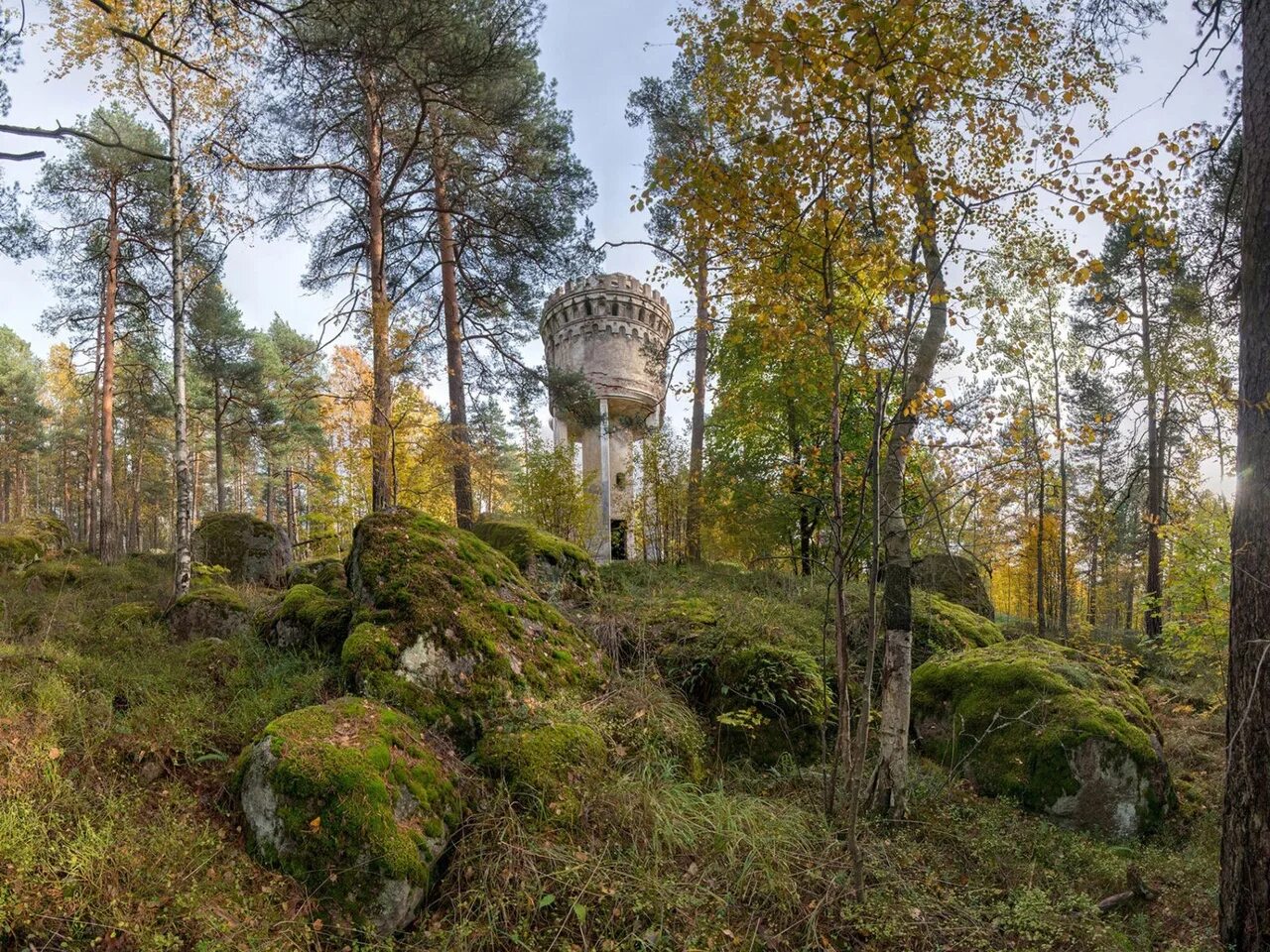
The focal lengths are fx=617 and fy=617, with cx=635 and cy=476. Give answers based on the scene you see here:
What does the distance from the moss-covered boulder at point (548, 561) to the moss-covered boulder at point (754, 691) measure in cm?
190

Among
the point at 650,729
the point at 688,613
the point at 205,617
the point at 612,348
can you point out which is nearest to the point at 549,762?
the point at 650,729

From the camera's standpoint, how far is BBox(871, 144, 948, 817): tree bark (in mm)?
4617

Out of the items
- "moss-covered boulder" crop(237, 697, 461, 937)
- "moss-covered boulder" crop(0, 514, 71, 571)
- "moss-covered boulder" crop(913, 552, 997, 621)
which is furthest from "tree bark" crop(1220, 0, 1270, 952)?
"moss-covered boulder" crop(0, 514, 71, 571)

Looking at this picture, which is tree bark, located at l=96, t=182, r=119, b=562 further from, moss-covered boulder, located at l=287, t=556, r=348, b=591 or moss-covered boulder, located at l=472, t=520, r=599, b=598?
moss-covered boulder, located at l=472, t=520, r=599, b=598

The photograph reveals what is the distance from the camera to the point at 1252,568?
3.33 m

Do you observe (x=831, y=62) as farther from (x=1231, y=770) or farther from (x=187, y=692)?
(x=187, y=692)

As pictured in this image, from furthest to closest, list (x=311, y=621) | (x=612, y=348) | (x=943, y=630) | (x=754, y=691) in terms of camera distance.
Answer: (x=612, y=348)
(x=943, y=630)
(x=754, y=691)
(x=311, y=621)

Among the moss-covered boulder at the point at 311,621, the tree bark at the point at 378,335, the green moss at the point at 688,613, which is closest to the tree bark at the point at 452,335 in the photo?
the tree bark at the point at 378,335

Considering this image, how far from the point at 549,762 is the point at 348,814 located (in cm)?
125

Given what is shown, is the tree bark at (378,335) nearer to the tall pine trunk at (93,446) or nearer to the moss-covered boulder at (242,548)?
the moss-covered boulder at (242,548)

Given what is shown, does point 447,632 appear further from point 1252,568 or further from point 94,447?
point 94,447

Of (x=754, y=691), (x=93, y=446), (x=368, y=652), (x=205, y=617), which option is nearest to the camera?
(x=368, y=652)

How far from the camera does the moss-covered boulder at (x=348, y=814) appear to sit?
3.01 meters

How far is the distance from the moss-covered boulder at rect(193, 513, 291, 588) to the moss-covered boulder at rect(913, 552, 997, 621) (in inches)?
448
